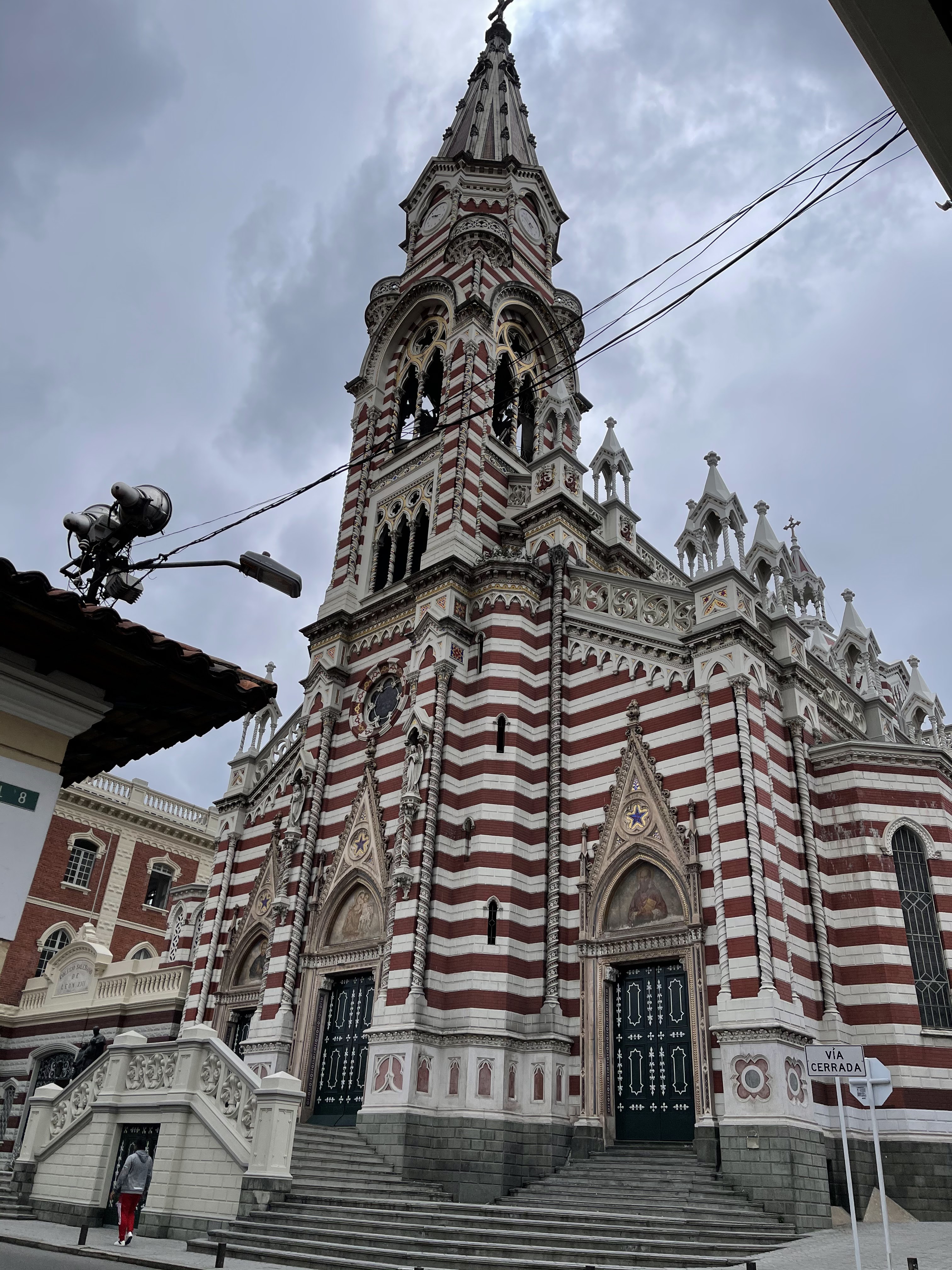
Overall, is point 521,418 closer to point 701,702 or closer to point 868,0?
point 701,702

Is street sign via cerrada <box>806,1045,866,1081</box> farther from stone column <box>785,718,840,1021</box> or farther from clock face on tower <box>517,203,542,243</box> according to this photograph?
clock face on tower <box>517,203,542,243</box>

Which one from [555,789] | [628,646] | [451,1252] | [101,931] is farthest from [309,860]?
[101,931]

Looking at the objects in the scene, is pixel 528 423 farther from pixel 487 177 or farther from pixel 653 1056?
pixel 653 1056

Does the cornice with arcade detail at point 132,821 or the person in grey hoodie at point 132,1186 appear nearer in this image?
the person in grey hoodie at point 132,1186

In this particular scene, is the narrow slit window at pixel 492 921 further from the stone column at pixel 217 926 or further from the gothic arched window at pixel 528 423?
the gothic arched window at pixel 528 423

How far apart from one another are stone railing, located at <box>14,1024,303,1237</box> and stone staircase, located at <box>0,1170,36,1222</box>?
0.73 feet

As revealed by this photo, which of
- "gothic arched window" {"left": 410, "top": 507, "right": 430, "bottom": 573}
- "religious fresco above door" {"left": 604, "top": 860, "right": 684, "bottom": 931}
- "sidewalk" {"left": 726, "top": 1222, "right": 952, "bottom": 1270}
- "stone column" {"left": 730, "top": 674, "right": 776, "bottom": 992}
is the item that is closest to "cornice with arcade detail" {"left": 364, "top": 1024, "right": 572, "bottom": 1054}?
"religious fresco above door" {"left": 604, "top": 860, "right": 684, "bottom": 931}

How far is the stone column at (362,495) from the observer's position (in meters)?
29.4

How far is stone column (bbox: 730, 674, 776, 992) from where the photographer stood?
677 inches

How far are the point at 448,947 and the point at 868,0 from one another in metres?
19.0

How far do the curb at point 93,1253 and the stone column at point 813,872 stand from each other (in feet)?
40.0

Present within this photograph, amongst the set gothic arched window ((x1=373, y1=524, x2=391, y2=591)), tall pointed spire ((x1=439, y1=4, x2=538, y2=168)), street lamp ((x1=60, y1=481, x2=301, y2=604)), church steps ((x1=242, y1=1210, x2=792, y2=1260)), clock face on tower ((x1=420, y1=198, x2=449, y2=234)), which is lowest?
church steps ((x1=242, y1=1210, x2=792, y2=1260))

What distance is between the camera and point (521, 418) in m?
32.2

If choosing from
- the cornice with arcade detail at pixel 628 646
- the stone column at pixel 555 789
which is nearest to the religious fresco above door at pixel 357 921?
the stone column at pixel 555 789
